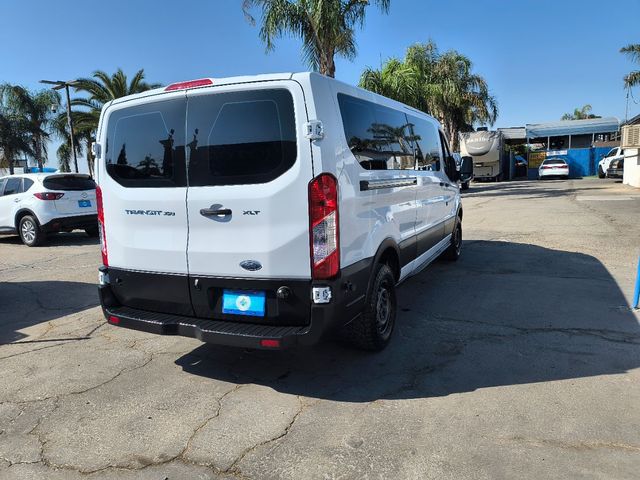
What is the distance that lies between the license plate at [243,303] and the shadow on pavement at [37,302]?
2915mm

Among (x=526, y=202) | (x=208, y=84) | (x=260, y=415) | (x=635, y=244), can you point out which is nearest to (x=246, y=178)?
(x=208, y=84)

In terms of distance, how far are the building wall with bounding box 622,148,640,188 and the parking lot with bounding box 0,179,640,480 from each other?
20659mm

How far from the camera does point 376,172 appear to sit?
400cm

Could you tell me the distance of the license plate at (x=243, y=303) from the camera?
3402mm

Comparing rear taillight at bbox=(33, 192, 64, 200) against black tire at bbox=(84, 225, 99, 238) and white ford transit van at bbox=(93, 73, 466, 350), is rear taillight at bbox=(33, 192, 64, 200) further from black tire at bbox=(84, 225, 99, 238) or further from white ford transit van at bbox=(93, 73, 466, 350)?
white ford transit van at bbox=(93, 73, 466, 350)

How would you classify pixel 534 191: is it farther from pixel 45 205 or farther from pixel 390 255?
pixel 390 255

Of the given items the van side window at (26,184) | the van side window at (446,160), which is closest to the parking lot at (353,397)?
the van side window at (446,160)

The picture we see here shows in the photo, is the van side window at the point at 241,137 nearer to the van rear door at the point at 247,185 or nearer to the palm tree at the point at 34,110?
the van rear door at the point at 247,185

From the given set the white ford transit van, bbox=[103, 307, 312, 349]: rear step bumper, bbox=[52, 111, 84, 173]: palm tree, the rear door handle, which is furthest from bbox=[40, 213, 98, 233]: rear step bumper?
bbox=[52, 111, 84, 173]: palm tree

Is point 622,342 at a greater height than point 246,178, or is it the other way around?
point 246,178

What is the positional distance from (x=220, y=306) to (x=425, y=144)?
138 inches

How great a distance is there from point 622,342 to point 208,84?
4.13 metres

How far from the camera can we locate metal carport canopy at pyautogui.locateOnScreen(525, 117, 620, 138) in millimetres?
43312

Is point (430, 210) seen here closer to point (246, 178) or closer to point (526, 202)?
point (246, 178)
